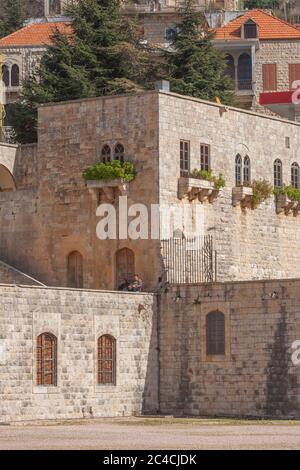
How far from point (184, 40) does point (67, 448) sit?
140 ft

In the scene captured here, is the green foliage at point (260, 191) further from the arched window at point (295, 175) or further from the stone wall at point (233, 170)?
the arched window at point (295, 175)

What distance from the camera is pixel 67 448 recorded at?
3672cm

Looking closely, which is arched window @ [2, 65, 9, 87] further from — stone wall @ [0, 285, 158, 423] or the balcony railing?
stone wall @ [0, 285, 158, 423]

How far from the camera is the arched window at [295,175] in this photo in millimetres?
62875

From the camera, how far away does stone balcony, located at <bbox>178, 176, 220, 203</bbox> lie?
56.5m

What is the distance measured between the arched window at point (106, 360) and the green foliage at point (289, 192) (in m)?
11.7

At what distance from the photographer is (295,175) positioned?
63.0 metres

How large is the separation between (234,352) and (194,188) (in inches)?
263

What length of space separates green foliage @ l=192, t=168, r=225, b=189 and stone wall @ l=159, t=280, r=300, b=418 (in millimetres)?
4818

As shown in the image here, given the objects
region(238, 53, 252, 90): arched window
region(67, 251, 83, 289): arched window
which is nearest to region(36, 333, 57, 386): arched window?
region(67, 251, 83, 289): arched window

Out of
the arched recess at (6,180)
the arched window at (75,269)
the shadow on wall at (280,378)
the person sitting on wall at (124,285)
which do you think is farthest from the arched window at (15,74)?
the shadow on wall at (280,378)
